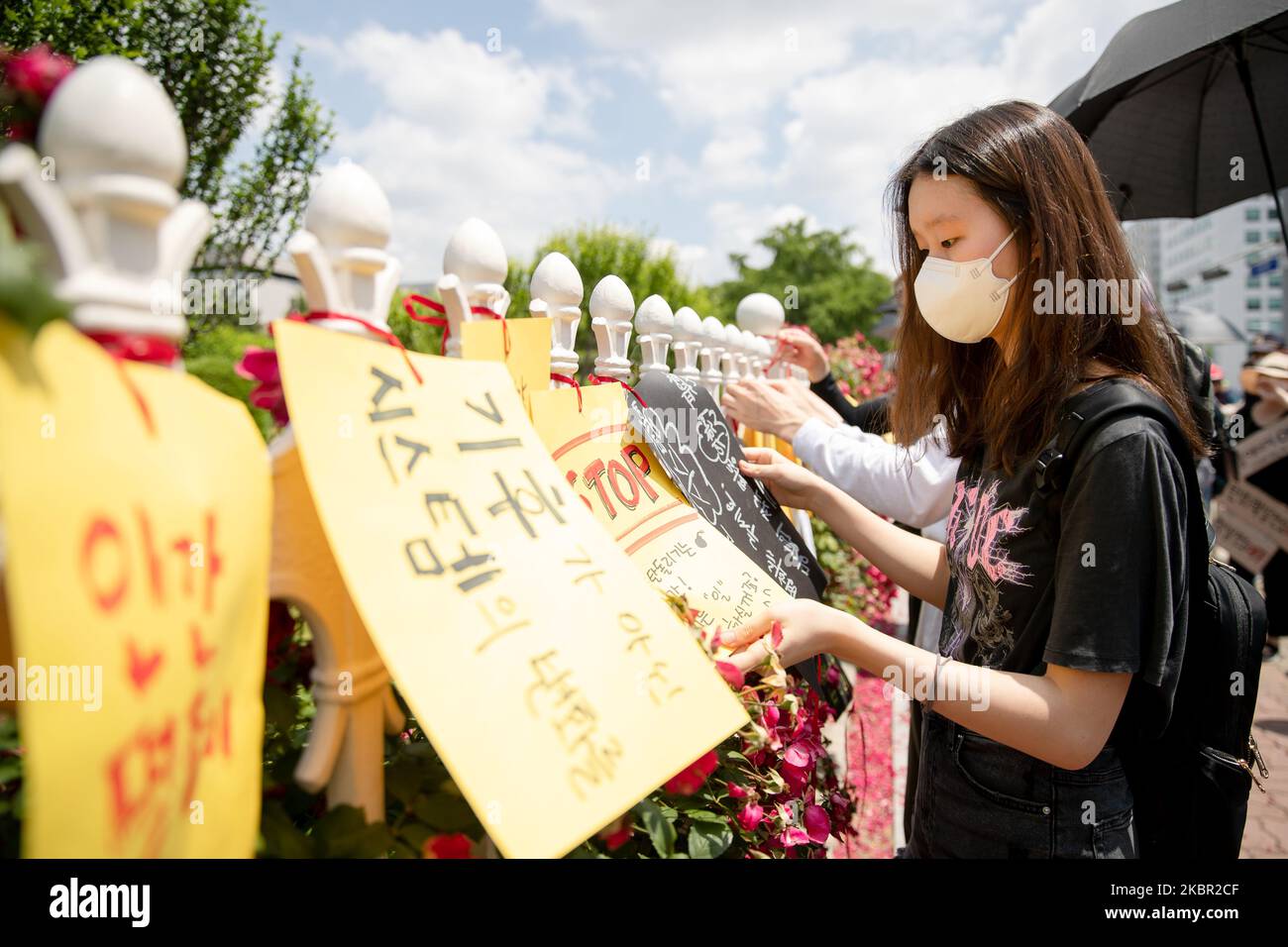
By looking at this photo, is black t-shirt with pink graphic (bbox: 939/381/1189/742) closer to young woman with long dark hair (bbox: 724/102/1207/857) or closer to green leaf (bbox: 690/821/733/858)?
young woman with long dark hair (bbox: 724/102/1207/857)

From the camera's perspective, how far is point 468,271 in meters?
1.04

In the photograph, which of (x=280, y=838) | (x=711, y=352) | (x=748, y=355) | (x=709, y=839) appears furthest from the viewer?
(x=748, y=355)

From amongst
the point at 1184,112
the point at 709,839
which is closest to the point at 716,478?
the point at 709,839

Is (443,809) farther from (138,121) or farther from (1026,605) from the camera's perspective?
(1026,605)

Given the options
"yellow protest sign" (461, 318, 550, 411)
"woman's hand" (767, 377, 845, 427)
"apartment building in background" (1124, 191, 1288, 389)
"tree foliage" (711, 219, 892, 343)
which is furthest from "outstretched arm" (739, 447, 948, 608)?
"apartment building in background" (1124, 191, 1288, 389)

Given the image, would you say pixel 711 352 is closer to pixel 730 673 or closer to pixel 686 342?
pixel 686 342

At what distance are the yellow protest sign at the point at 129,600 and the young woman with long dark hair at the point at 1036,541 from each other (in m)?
0.70

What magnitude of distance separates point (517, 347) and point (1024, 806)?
3.39ft

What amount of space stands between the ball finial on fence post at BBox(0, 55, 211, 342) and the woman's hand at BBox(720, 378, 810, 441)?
1.73 metres

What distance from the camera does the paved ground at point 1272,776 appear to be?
3.44m

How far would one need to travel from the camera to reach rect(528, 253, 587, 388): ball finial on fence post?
4.67ft

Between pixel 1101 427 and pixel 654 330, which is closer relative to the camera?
pixel 1101 427
